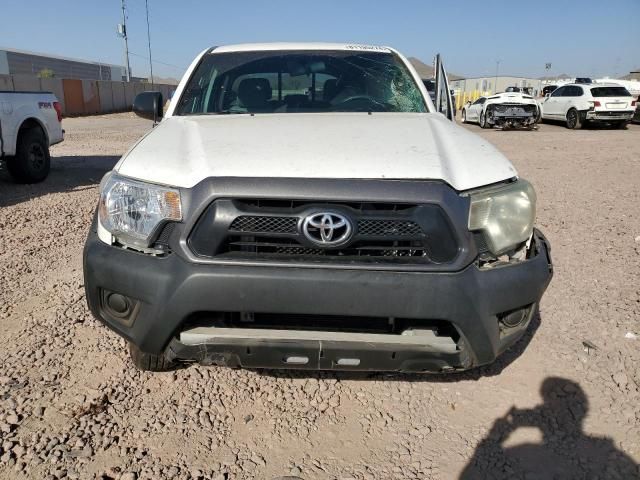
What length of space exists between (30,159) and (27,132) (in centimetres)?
42

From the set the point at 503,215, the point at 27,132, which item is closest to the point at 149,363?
the point at 503,215

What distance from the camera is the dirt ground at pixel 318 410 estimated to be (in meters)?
2.22

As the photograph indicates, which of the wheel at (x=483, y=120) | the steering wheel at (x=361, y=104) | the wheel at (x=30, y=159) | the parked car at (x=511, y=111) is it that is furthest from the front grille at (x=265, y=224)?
the wheel at (x=483, y=120)

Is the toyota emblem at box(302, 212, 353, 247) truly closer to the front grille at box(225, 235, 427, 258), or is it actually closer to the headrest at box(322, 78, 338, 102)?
the front grille at box(225, 235, 427, 258)

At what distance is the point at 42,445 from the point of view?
228cm

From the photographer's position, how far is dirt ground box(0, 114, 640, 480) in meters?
2.22

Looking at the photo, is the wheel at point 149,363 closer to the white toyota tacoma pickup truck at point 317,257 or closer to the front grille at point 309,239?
the white toyota tacoma pickup truck at point 317,257

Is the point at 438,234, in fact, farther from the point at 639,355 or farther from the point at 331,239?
the point at 639,355

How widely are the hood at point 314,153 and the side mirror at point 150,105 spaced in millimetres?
916

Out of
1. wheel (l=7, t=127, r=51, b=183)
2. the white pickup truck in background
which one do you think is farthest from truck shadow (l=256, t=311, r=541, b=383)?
wheel (l=7, t=127, r=51, b=183)

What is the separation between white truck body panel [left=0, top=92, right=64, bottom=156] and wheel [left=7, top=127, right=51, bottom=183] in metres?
0.18

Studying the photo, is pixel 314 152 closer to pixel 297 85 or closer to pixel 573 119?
pixel 297 85

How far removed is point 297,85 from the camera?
3633 mm

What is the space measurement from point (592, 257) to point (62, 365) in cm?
423
